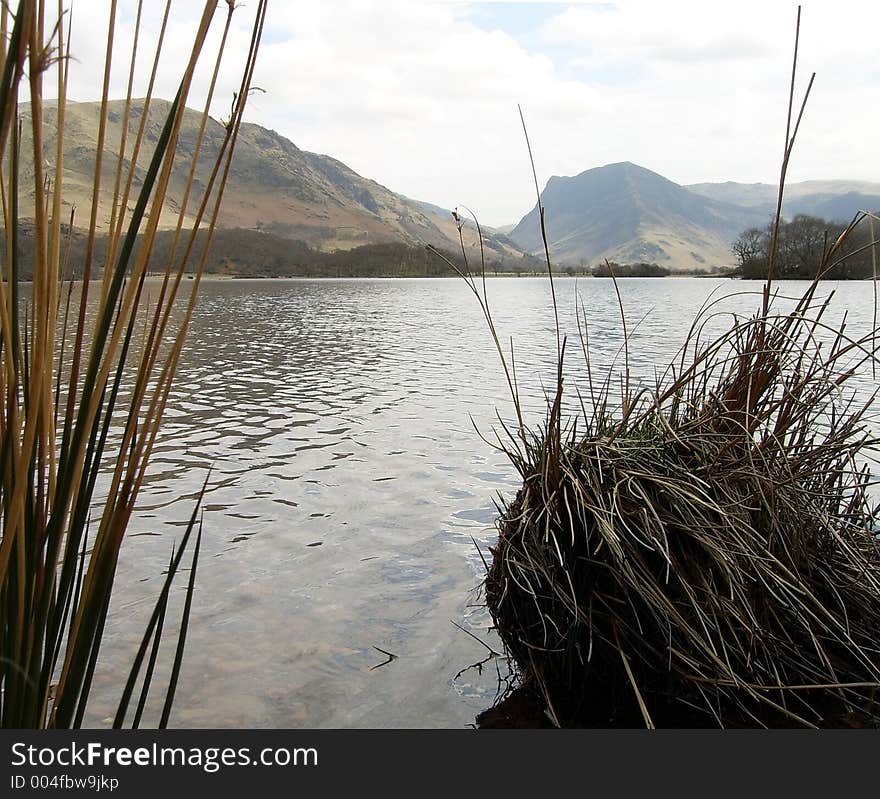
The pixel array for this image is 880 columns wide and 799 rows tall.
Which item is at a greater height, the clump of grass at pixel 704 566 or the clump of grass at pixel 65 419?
the clump of grass at pixel 65 419

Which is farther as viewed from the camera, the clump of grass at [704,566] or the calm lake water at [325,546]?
the calm lake water at [325,546]

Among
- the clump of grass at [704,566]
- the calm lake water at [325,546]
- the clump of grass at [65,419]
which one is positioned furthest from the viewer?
the calm lake water at [325,546]

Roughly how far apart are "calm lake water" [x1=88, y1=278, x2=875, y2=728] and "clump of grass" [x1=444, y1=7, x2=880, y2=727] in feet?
2.24

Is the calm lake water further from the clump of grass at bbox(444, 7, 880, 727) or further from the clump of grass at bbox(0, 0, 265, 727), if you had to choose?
the clump of grass at bbox(0, 0, 265, 727)

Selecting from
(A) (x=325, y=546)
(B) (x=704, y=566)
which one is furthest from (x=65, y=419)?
(A) (x=325, y=546)

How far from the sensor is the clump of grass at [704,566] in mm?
2617

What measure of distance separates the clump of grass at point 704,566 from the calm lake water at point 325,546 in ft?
2.24

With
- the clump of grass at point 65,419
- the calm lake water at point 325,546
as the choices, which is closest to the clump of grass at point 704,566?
the calm lake water at point 325,546

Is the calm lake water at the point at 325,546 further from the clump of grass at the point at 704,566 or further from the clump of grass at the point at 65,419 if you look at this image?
the clump of grass at the point at 65,419

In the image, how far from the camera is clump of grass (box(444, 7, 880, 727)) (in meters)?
2.62

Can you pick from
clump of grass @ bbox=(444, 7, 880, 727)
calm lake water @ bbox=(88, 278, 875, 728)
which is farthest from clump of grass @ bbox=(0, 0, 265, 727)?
calm lake water @ bbox=(88, 278, 875, 728)

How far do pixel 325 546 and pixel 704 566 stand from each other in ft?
10.3

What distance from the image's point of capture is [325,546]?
525 cm

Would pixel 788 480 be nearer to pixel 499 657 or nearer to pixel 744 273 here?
pixel 499 657
